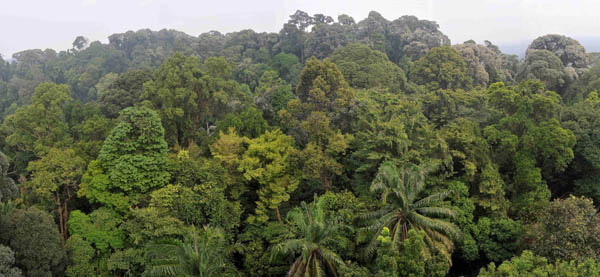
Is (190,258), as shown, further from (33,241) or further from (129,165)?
(129,165)

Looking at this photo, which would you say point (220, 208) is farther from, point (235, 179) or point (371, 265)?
point (371, 265)

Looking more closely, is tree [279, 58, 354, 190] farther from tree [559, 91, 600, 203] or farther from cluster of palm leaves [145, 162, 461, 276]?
tree [559, 91, 600, 203]

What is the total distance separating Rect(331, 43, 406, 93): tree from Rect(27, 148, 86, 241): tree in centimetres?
1985

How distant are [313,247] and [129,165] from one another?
31.9ft

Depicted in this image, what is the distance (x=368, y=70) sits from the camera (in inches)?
1220

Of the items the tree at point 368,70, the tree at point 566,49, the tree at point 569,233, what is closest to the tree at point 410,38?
the tree at point 368,70

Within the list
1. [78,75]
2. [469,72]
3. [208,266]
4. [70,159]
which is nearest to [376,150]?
[208,266]

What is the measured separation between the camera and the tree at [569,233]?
13750mm

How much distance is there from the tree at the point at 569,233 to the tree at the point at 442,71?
53.9ft

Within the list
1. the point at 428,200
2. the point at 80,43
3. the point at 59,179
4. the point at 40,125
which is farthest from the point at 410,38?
the point at 80,43

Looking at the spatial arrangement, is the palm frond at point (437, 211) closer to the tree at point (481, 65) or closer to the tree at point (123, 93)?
the tree at point (481, 65)

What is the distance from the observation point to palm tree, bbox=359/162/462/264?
14406 millimetres

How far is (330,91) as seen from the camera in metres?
23.5

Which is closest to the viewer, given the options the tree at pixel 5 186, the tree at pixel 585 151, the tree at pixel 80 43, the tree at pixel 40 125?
the tree at pixel 5 186
